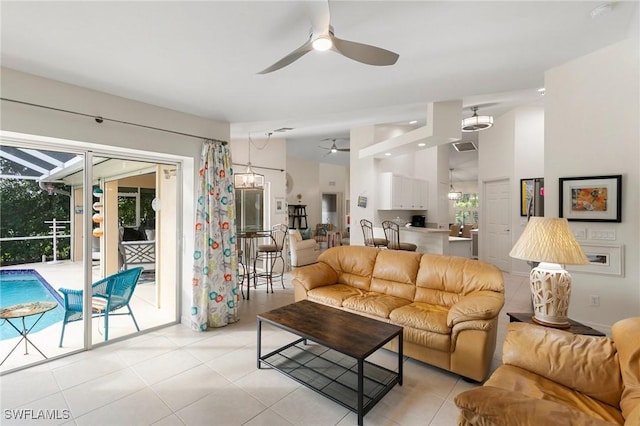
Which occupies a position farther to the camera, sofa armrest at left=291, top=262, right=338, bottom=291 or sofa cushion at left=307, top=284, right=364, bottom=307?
sofa armrest at left=291, top=262, right=338, bottom=291

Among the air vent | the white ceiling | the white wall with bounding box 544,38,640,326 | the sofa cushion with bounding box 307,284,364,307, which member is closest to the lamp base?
the white wall with bounding box 544,38,640,326

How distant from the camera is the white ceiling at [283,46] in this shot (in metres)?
1.92

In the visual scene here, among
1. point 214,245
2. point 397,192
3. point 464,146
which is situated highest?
point 464,146

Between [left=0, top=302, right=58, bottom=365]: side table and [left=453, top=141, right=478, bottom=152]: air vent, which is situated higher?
[left=453, top=141, right=478, bottom=152]: air vent

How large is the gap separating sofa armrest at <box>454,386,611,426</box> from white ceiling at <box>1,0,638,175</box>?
2272 mm

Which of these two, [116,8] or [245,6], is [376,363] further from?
[116,8]

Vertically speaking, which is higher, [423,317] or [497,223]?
[497,223]

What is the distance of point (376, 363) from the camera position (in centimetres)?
282

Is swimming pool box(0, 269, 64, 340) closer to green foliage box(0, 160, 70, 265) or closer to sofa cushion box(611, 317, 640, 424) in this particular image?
green foliage box(0, 160, 70, 265)

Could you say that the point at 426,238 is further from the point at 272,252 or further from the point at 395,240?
the point at 272,252

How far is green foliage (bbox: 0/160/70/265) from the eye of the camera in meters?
2.77

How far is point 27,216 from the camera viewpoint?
2.91m

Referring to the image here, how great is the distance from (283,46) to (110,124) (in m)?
2.04

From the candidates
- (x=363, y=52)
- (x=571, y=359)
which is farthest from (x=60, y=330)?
(x=571, y=359)
